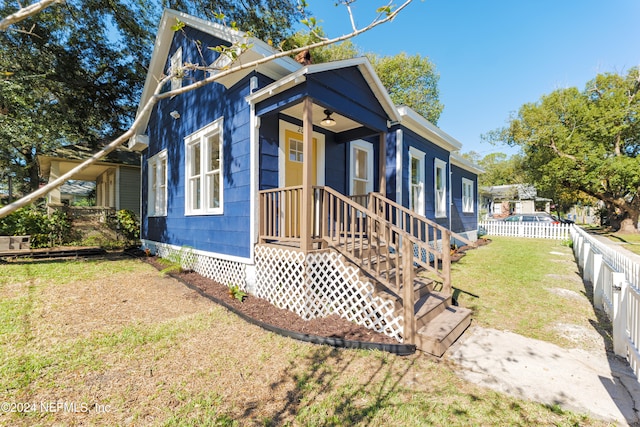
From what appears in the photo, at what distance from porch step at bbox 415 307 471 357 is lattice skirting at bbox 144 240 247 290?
10.0 ft

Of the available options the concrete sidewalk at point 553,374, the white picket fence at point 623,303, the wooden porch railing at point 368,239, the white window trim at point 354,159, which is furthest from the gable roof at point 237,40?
the white picket fence at point 623,303

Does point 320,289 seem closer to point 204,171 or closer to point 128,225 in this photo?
point 204,171

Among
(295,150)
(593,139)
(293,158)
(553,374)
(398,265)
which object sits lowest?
(553,374)

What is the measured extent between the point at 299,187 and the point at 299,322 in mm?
1913

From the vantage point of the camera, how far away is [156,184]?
8953 millimetres

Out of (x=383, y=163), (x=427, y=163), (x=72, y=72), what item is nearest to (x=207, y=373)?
(x=383, y=163)

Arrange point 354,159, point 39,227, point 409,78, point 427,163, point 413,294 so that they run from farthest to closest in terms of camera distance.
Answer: point 409,78
point 39,227
point 427,163
point 354,159
point 413,294

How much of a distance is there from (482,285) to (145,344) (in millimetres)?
6144

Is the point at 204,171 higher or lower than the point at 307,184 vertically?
higher

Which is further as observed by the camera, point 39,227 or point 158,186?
point 39,227

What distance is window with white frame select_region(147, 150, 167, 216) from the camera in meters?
8.39

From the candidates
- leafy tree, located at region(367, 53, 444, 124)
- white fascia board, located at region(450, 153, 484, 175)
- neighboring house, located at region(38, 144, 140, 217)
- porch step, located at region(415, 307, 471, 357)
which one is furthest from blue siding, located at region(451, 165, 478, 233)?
neighboring house, located at region(38, 144, 140, 217)

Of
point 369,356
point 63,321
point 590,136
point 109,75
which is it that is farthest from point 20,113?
point 590,136

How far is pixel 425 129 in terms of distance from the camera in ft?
26.6
